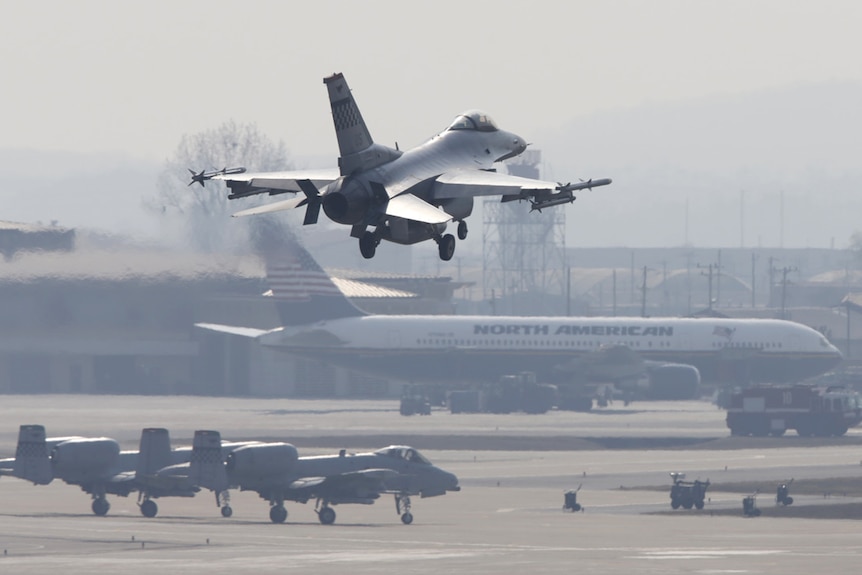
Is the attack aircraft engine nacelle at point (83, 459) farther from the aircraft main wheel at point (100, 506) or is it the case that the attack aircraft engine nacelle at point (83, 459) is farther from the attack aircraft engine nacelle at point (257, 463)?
the attack aircraft engine nacelle at point (257, 463)

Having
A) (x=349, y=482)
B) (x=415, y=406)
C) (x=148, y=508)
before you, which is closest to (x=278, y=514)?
(x=349, y=482)

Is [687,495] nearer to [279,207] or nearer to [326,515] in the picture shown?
[326,515]

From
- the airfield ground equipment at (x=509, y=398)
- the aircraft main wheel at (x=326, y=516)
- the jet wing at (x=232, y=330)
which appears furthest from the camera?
the jet wing at (x=232, y=330)

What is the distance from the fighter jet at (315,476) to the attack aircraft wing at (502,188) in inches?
2400

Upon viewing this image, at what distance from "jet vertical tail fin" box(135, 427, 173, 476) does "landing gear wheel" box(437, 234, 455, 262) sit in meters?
66.1

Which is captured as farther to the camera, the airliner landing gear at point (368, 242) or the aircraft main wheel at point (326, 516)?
the aircraft main wheel at point (326, 516)

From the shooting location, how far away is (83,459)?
104 meters

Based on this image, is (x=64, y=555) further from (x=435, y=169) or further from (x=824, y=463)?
(x=824, y=463)

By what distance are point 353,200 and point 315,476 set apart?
66.2 m

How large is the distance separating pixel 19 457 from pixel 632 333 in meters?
94.7

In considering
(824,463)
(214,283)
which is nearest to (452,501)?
(824,463)

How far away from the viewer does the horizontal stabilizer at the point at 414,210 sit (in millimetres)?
37344

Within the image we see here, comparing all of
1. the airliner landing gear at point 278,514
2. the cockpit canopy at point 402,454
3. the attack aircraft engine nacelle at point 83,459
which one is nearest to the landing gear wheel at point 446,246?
the cockpit canopy at point 402,454

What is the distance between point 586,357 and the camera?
18338cm
